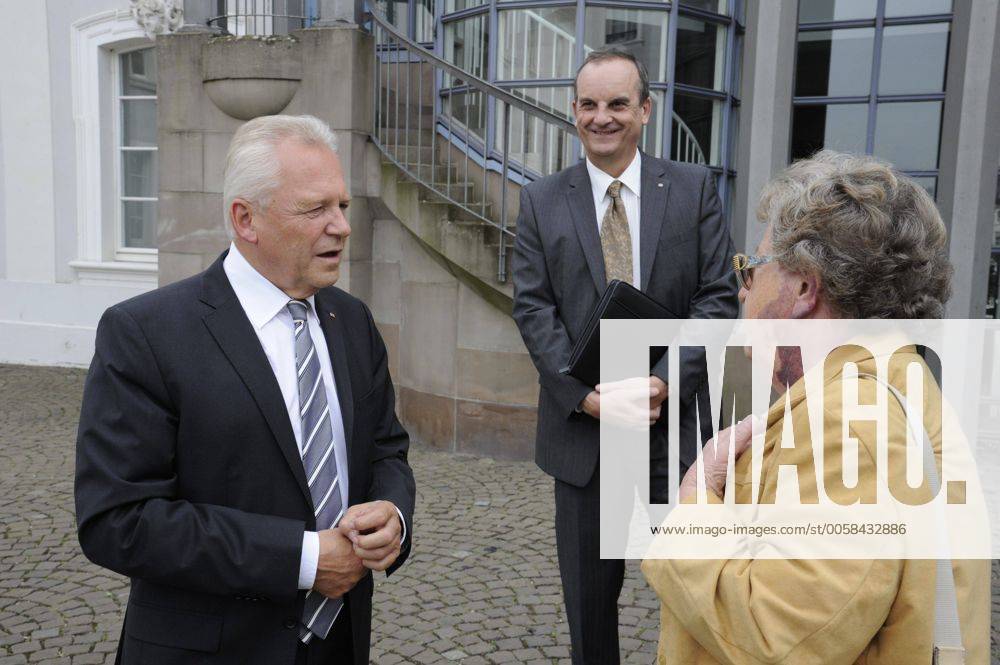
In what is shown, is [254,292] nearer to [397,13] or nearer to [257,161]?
[257,161]

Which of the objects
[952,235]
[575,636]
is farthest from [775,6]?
[575,636]

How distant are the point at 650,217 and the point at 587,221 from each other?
0.71 feet

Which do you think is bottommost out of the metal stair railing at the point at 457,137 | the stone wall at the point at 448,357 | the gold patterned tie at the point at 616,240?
the stone wall at the point at 448,357

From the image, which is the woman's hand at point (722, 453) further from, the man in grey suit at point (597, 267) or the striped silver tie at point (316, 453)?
the man in grey suit at point (597, 267)

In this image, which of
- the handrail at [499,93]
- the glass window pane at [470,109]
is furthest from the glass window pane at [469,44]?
the handrail at [499,93]

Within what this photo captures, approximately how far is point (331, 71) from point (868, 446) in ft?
20.8

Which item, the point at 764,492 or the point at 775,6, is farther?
the point at 775,6

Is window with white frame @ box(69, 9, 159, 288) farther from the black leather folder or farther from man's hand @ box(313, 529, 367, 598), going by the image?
Result: man's hand @ box(313, 529, 367, 598)

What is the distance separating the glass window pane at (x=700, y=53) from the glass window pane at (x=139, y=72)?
21.7 ft

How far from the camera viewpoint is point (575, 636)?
9.36ft

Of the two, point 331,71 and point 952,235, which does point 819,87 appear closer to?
point 952,235

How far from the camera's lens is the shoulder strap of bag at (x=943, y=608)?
1346 mm

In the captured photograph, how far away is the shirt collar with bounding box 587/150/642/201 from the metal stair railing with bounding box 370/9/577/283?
3.18 meters

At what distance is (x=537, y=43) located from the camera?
747cm
